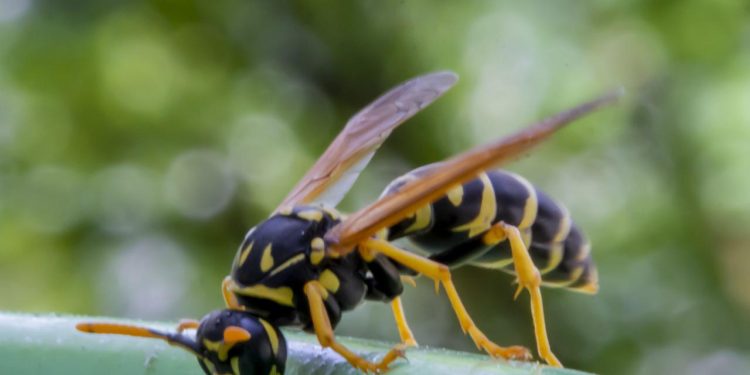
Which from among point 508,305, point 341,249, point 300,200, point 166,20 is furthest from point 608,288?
point 341,249

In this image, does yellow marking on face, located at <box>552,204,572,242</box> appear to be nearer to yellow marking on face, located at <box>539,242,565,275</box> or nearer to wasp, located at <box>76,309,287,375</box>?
yellow marking on face, located at <box>539,242,565,275</box>

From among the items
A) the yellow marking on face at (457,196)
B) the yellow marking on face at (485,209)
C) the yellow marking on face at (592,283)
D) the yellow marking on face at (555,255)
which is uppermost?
the yellow marking on face at (457,196)

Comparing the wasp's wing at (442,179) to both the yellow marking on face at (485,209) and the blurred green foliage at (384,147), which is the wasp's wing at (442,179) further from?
the blurred green foliage at (384,147)

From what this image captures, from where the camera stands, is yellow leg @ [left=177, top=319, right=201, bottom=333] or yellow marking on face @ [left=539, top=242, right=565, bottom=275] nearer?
yellow leg @ [left=177, top=319, right=201, bottom=333]

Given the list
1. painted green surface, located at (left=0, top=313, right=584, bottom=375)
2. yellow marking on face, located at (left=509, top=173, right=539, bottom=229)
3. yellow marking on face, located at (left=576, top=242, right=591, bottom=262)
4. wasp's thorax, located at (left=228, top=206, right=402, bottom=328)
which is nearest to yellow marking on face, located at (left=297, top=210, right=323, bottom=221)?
wasp's thorax, located at (left=228, top=206, right=402, bottom=328)

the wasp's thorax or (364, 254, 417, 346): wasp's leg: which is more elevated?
the wasp's thorax

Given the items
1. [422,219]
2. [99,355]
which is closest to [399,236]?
[422,219]

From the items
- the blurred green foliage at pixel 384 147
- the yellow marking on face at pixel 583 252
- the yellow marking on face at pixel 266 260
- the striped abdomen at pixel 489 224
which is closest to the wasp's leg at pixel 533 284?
the striped abdomen at pixel 489 224

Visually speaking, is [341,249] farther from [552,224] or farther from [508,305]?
[508,305]
